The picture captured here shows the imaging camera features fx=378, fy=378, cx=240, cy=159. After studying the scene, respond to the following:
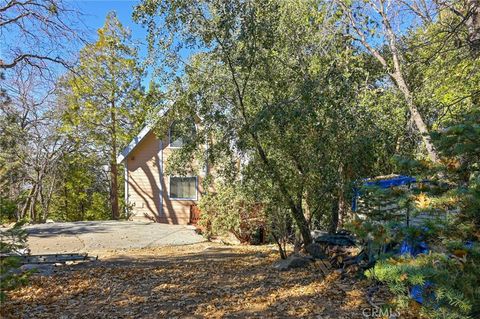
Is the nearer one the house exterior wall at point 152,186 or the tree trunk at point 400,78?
the tree trunk at point 400,78

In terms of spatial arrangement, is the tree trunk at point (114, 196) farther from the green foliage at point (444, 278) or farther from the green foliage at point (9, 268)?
the green foliage at point (444, 278)

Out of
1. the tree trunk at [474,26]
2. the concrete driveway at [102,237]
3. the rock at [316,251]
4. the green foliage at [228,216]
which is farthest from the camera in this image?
the green foliage at [228,216]

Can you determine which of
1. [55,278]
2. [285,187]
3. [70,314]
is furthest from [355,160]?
[55,278]

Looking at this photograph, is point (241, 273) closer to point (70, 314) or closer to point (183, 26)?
point (70, 314)

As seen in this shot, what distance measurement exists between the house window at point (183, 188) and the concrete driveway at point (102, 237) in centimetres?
219

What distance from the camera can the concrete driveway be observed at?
1136 cm

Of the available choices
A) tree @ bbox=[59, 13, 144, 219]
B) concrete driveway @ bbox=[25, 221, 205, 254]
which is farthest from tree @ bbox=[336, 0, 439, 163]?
tree @ bbox=[59, 13, 144, 219]

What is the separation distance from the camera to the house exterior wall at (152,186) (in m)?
17.3

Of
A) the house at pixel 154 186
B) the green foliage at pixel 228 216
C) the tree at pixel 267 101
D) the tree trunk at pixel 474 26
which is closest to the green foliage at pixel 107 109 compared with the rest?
the house at pixel 154 186

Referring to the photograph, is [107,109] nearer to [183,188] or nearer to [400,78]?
[183,188]

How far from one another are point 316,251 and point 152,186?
1128 cm

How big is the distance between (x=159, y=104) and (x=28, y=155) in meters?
12.9

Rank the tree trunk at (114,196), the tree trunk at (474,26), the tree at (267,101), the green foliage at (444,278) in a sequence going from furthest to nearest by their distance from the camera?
the tree trunk at (114,196)
the tree at (267,101)
the tree trunk at (474,26)
the green foliage at (444,278)

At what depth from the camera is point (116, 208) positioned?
1902cm
